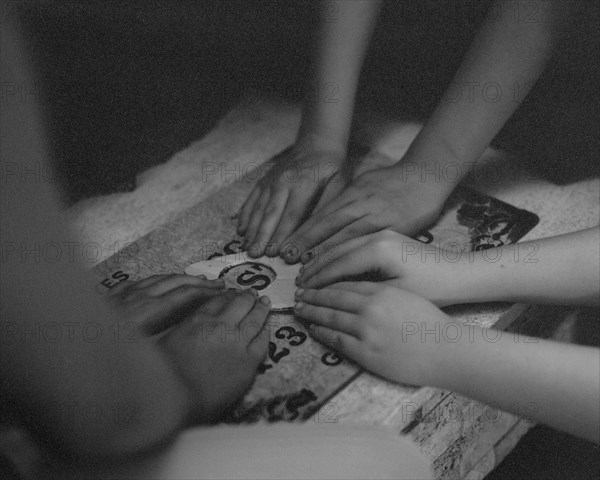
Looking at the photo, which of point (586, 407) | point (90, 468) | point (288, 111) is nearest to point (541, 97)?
point (288, 111)

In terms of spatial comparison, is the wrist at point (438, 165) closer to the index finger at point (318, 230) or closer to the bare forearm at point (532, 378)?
the index finger at point (318, 230)

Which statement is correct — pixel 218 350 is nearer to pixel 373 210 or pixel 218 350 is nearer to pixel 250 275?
pixel 250 275

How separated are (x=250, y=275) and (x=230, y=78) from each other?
0.43m

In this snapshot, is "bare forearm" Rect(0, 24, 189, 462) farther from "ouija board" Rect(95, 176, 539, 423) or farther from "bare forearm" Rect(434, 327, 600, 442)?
"bare forearm" Rect(434, 327, 600, 442)

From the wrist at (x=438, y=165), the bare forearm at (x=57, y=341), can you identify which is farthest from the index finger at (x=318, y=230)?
the bare forearm at (x=57, y=341)

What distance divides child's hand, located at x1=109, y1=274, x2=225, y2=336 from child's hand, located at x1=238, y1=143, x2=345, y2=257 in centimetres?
10

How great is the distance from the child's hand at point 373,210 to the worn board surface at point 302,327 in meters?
0.03

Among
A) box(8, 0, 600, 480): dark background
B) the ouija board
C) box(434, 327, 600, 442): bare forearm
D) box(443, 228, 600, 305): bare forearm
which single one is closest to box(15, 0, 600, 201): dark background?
box(8, 0, 600, 480): dark background

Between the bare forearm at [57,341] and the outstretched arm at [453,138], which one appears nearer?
the bare forearm at [57,341]

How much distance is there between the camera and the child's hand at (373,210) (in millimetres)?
700

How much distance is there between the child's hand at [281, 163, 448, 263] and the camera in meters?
0.70

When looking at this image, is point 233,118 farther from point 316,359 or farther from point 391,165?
point 316,359

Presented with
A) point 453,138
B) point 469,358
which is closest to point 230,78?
point 453,138

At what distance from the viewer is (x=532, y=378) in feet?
1.84
